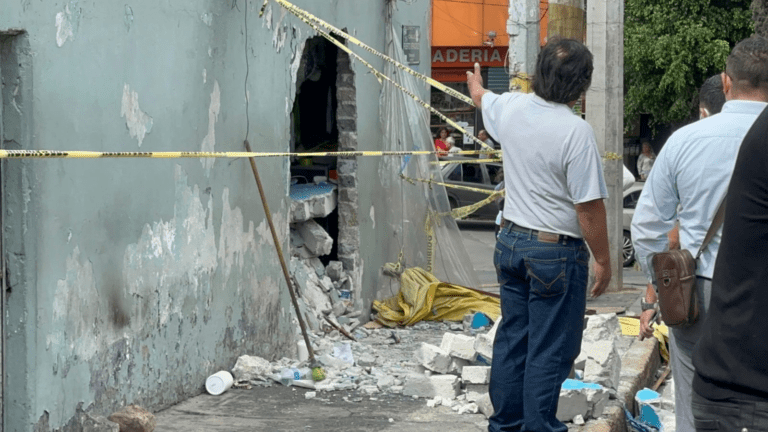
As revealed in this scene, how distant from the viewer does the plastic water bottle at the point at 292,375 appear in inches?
272

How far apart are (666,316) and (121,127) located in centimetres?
305

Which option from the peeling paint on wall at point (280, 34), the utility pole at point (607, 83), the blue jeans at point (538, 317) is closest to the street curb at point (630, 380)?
the blue jeans at point (538, 317)

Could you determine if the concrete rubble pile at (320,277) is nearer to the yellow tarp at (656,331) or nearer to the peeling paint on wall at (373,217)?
the peeling paint on wall at (373,217)

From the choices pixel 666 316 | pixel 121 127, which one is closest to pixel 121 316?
pixel 121 127

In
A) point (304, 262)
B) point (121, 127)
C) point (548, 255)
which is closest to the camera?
point (548, 255)

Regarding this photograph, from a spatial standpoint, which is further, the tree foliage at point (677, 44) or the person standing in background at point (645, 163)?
the person standing in background at point (645, 163)

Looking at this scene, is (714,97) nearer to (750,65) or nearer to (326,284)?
(750,65)

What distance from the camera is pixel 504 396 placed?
4.70 m

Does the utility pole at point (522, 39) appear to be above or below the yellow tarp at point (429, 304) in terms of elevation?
above

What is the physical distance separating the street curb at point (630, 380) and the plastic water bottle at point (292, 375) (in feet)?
6.90

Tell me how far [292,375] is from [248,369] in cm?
31

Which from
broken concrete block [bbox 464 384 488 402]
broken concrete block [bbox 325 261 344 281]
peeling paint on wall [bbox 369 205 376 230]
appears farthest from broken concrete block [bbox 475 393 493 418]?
peeling paint on wall [bbox 369 205 376 230]

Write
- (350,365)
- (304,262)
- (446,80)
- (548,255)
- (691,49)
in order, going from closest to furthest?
1. (548,255)
2. (350,365)
3. (304,262)
4. (691,49)
5. (446,80)

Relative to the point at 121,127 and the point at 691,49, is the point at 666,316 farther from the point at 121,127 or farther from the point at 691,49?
the point at 691,49
